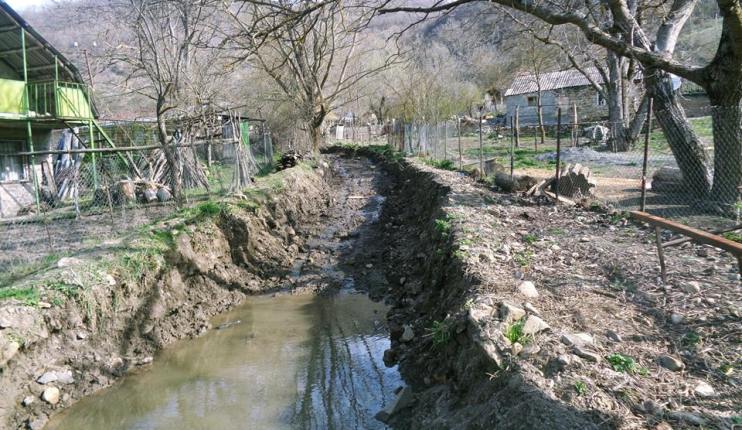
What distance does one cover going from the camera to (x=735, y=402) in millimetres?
3189

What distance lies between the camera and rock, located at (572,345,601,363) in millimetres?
3697

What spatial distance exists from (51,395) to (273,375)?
2330 mm

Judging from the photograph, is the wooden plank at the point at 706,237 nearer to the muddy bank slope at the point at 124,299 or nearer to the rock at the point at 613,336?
the rock at the point at 613,336

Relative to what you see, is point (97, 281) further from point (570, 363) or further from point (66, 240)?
point (570, 363)

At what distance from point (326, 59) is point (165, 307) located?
22.3 metres

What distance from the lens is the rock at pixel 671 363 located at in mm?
3666

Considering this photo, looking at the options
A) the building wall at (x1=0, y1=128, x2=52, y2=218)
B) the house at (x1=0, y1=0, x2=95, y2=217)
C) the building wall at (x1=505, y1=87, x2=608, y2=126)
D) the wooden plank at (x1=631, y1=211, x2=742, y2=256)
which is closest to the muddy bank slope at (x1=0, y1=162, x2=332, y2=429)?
the wooden plank at (x1=631, y1=211, x2=742, y2=256)

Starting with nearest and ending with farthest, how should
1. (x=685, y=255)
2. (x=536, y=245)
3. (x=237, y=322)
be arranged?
(x=685, y=255), (x=536, y=245), (x=237, y=322)

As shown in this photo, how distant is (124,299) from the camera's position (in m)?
6.74

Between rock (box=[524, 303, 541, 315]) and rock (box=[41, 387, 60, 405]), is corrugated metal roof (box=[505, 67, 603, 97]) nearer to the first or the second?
rock (box=[524, 303, 541, 315])

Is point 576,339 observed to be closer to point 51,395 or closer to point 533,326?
point 533,326

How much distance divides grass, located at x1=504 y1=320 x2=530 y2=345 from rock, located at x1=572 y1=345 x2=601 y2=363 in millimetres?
359

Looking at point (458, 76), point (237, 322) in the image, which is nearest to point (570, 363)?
point (237, 322)

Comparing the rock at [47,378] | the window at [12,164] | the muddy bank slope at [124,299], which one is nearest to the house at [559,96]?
the muddy bank slope at [124,299]
